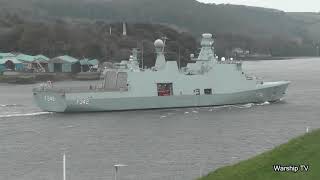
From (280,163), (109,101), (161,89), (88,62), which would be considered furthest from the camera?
(88,62)

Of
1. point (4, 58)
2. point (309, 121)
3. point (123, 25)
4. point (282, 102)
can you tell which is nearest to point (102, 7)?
point (123, 25)

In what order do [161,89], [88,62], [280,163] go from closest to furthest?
[280,163] → [161,89] → [88,62]

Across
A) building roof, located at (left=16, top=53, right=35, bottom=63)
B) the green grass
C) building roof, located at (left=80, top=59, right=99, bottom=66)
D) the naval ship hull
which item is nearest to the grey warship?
the naval ship hull

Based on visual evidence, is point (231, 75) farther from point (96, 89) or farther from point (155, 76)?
point (96, 89)

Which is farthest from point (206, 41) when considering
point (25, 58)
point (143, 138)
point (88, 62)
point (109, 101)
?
point (25, 58)

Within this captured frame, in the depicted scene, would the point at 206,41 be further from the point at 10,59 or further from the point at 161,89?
the point at 10,59

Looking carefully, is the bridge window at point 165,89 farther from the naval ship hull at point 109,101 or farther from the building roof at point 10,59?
the building roof at point 10,59

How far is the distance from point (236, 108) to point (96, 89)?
30.8ft

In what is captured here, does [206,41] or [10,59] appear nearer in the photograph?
[206,41]

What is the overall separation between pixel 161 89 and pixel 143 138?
1159 centimetres

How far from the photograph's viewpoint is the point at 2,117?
3409 cm

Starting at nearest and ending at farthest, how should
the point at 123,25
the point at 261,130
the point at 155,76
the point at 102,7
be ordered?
1. the point at 261,130
2. the point at 155,76
3. the point at 123,25
4. the point at 102,7

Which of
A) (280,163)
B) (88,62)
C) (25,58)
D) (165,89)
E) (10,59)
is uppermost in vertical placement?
(25,58)

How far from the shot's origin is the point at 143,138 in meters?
26.1
